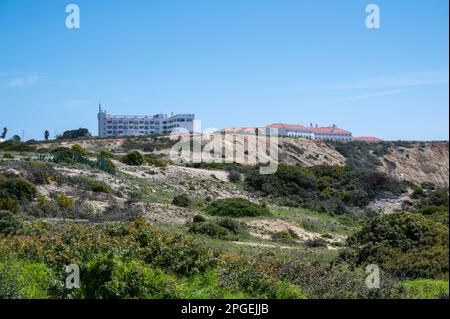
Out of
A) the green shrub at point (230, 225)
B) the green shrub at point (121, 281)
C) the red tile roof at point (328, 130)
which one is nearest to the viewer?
the green shrub at point (121, 281)

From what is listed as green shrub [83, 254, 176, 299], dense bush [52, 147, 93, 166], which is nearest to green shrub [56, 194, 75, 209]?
dense bush [52, 147, 93, 166]

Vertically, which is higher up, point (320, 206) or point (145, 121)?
point (145, 121)

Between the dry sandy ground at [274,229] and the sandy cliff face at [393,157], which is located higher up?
the sandy cliff face at [393,157]

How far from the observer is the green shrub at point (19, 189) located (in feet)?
67.3

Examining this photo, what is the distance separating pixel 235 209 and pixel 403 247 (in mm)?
12996

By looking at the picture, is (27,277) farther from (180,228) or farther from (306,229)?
(306,229)

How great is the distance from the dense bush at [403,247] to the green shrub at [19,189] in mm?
12286

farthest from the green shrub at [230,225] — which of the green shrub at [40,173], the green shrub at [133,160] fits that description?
the green shrub at [133,160]

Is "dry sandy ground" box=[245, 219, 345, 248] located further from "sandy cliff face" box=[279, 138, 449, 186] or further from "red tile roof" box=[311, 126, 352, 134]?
"red tile roof" box=[311, 126, 352, 134]

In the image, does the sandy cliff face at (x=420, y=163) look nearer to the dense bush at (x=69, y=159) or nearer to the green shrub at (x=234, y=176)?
the green shrub at (x=234, y=176)

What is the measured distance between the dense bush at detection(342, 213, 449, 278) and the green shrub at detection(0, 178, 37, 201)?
1229 centimetres

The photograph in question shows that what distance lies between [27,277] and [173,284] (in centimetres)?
217

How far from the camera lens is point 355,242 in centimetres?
1350
